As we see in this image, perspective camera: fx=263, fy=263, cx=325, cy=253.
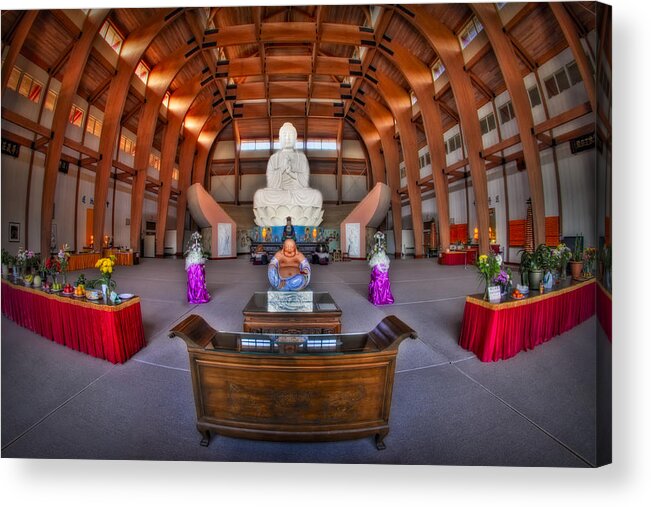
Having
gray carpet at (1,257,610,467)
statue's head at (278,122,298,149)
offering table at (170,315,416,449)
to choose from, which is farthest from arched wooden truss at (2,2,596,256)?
offering table at (170,315,416,449)

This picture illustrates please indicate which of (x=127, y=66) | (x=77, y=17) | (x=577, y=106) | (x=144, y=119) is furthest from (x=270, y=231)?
(x=577, y=106)

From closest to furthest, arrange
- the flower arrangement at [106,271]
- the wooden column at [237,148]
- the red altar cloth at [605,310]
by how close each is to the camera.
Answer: the red altar cloth at [605,310], the flower arrangement at [106,271], the wooden column at [237,148]

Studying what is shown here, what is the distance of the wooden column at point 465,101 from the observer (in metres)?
2.66

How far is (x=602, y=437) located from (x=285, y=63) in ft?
15.1

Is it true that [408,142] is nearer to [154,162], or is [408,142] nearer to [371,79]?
[371,79]

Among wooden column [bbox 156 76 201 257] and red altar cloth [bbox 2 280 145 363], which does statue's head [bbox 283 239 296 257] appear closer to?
wooden column [bbox 156 76 201 257]

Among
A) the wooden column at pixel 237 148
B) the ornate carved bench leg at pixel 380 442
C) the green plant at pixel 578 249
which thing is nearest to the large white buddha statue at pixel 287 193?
the wooden column at pixel 237 148

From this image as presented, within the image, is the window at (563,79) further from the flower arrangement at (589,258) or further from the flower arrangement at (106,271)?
the flower arrangement at (106,271)

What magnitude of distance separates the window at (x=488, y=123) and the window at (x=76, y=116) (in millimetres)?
4226

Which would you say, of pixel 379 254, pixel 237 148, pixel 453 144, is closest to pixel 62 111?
pixel 237 148

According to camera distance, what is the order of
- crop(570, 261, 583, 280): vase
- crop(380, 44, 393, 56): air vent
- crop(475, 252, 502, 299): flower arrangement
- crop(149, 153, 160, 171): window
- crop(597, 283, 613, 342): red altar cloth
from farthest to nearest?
crop(149, 153, 160, 171): window → crop(380, 44, 393, 56): air vent → crop(475, 252, 502, 299): flower arrangement → crop(570, 261, 583, 280): vase → crop(597, 283, 613, 342): red altar cloth

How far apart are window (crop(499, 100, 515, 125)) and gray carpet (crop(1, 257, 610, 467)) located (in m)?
1.97

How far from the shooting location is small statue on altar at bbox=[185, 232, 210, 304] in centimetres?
291

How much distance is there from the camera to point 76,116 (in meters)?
2.74
